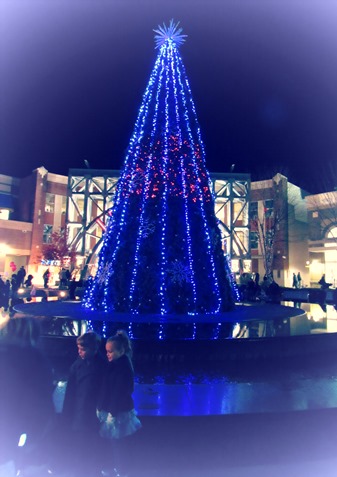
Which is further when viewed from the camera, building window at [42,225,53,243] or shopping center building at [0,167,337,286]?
building window at [42,225,53,243]

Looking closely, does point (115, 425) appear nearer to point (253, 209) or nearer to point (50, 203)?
point (253, 209)

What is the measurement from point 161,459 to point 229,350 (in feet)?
8.38

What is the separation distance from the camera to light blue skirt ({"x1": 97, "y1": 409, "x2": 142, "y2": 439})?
2.79 m

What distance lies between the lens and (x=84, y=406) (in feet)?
8.77

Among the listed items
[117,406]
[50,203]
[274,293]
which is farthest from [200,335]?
[50,203]

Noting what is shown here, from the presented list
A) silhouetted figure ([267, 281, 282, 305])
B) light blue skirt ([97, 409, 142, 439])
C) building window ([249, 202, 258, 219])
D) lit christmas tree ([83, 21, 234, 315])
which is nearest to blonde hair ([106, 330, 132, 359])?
light blue skirt ([97, 409, 142, 439])

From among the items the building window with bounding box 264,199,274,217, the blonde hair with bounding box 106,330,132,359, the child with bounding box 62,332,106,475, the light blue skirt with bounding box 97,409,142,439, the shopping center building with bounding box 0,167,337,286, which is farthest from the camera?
the building window with bounding box 264,199,274,217

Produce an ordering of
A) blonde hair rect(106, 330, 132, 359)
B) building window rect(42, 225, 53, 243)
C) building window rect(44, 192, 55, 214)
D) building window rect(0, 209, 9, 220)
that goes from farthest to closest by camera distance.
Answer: building window rect(44, 192, 55, 214), building window rect(0, 209, 9, 220), building window rect(42, 225, 53, 243), blonde hair rect(106, 330, 132, 359)

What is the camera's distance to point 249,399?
4152 mm

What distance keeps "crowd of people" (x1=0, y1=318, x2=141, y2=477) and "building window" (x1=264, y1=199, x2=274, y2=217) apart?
36.1 meters

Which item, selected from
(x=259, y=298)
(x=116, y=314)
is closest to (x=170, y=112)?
(x=116, y=314)

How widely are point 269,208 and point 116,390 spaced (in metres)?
37.6

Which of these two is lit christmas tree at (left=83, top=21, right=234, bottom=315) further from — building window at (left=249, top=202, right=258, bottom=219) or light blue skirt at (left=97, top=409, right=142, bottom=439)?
building window at (left=249, top=202, right=258, bottom=219)

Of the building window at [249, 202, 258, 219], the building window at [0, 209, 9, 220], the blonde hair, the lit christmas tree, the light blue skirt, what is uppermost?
the building window at [249, 202, 258, 219]
